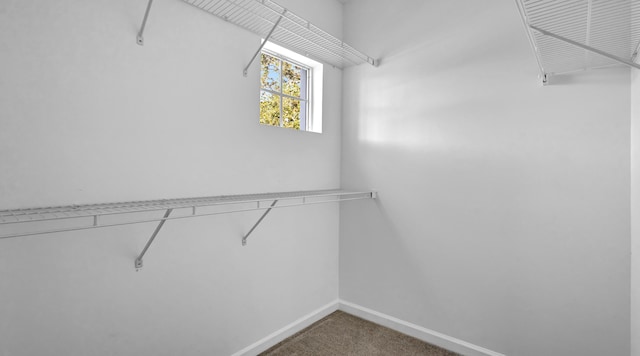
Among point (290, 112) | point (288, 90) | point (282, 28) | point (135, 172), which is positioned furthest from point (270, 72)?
point (135, 172)

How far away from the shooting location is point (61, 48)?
1.15 metres

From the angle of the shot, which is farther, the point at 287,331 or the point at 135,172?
the point at 287,331

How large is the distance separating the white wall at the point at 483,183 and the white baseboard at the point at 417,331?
0.15 ft

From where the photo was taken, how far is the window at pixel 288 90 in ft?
6.90

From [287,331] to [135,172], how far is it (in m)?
1.39

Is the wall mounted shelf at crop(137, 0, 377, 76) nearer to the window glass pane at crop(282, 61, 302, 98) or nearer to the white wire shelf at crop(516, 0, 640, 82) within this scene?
the window glass pane at crop(282, 61, 302, 98)

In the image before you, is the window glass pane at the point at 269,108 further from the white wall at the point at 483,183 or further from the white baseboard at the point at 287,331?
the white baseboard at the point at 287,331

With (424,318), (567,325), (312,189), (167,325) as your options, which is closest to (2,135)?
(167,325)

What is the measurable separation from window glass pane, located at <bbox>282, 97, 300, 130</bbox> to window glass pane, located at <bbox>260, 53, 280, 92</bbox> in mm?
119

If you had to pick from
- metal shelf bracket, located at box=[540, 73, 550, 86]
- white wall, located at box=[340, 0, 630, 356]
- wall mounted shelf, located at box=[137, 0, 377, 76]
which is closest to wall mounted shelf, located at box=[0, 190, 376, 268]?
wall mounted shelf, located at box=[137, 0, 377, 76]

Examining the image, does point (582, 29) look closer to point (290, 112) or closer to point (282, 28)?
point (282, 28)

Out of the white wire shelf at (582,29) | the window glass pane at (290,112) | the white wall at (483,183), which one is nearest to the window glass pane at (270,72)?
the window glass pane at (290,112)

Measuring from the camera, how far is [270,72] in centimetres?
216

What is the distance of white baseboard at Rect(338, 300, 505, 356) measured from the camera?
185 centimetres
